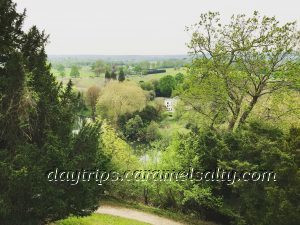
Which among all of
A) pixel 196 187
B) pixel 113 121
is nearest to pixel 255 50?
pixel 196 187

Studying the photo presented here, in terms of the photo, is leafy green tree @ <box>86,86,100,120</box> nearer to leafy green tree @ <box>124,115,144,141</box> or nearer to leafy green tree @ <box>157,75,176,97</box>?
leafy green tree @ <box>124,115,144,141</box>

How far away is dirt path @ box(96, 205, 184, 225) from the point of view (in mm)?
23261

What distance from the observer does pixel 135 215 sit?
24.2 m

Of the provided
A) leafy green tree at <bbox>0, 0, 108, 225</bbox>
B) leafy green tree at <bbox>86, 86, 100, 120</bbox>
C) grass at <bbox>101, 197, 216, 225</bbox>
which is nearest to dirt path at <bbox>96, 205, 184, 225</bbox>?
grass at <bbox>101, 197, 216, 225</bbox>

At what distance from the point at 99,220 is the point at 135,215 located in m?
3.56

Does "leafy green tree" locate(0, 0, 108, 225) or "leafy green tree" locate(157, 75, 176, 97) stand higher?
"leafy green tree" locate(0, 0, 108, 225)

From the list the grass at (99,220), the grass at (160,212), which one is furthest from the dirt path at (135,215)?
the grass at (99,220)

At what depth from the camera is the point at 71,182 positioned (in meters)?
14.6

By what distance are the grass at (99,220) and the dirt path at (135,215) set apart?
0.96 m

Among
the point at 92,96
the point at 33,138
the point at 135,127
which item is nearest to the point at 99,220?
the point at 33,138

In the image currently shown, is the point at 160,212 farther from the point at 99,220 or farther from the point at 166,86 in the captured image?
the point at 166,86

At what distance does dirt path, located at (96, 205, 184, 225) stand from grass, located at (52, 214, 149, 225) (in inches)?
37.8

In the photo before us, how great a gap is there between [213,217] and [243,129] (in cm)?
621

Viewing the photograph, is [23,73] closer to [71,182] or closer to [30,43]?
[30,43]
